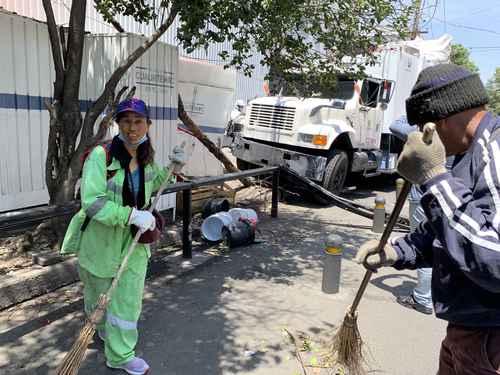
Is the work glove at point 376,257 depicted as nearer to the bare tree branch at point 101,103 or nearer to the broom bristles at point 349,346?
the broom bristles at point 349,346

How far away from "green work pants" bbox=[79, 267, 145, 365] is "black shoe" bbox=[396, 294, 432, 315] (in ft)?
8.91

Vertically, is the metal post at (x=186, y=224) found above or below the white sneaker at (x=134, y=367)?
above

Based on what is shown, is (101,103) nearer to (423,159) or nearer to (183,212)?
(183,212)

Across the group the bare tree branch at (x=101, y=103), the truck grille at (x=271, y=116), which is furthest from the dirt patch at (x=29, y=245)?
the truck grille at (x=271, y=116)

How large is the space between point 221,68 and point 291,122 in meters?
1.77

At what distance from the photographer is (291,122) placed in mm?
9148

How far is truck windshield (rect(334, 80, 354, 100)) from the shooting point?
9.85 metres

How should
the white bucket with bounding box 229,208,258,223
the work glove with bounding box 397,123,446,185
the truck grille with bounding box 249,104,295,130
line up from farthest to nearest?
the truck grille with bounding box 249,104,295,130, the white bucket with bounding box 229,208,258,223, the work glove with bounding box 397,123,446,185

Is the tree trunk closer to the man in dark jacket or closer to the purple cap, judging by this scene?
the purple cap

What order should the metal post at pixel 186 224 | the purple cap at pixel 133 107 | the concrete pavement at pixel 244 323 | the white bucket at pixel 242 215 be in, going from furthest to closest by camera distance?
the white bucket at pixel 242 215 < the metal post at pixel 186 224 < the concrete pavement at pixel 244 323 < the purple cap at pixel 133 107

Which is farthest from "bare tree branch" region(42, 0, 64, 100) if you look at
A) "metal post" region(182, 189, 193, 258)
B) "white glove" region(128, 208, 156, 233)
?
"white glove" region(128, 208, 156, 233)

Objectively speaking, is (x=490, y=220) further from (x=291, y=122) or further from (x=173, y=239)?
(x=291, y=122)

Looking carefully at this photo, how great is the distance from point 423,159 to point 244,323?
8.96ft

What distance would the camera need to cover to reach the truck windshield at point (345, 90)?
9.85 metres
